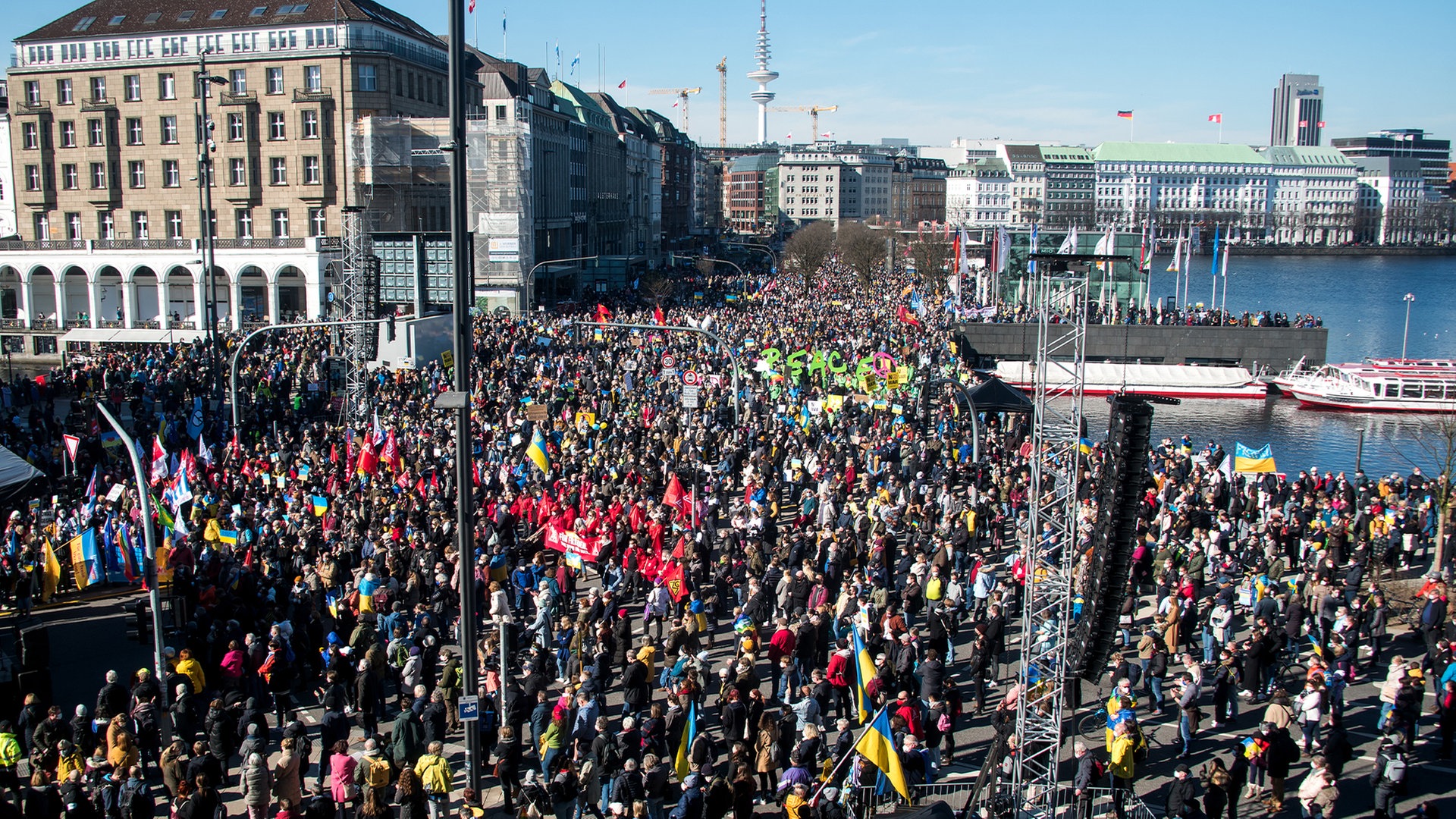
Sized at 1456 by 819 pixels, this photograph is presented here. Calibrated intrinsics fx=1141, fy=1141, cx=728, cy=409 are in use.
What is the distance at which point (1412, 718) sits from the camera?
40.4 ft

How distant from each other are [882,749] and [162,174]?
62.1 meters

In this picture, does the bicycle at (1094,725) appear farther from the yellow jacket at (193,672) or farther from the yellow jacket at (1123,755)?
the yellow jacket at (193,672)

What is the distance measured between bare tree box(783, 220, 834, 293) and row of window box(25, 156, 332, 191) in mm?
31832

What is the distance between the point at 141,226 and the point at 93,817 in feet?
197

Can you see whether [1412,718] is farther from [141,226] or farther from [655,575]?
[141,226]

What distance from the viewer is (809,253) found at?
297ft

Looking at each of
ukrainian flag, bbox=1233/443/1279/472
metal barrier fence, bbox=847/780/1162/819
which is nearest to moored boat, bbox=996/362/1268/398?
ukrainian flag, bbox=1233/443/1279/472

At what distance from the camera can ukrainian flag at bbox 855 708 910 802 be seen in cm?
1026

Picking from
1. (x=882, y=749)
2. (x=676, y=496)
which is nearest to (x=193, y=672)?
(x=882, y=749)

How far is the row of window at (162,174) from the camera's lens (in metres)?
60.2

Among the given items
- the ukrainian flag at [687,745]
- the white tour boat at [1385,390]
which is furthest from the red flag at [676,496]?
the white tour boat at [1385,390]

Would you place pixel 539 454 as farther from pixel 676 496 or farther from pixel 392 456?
pixel 392 456

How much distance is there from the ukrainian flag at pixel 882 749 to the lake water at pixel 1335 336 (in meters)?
34.5

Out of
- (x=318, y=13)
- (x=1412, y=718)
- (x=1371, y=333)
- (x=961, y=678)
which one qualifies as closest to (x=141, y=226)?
(x=318, y=13)
